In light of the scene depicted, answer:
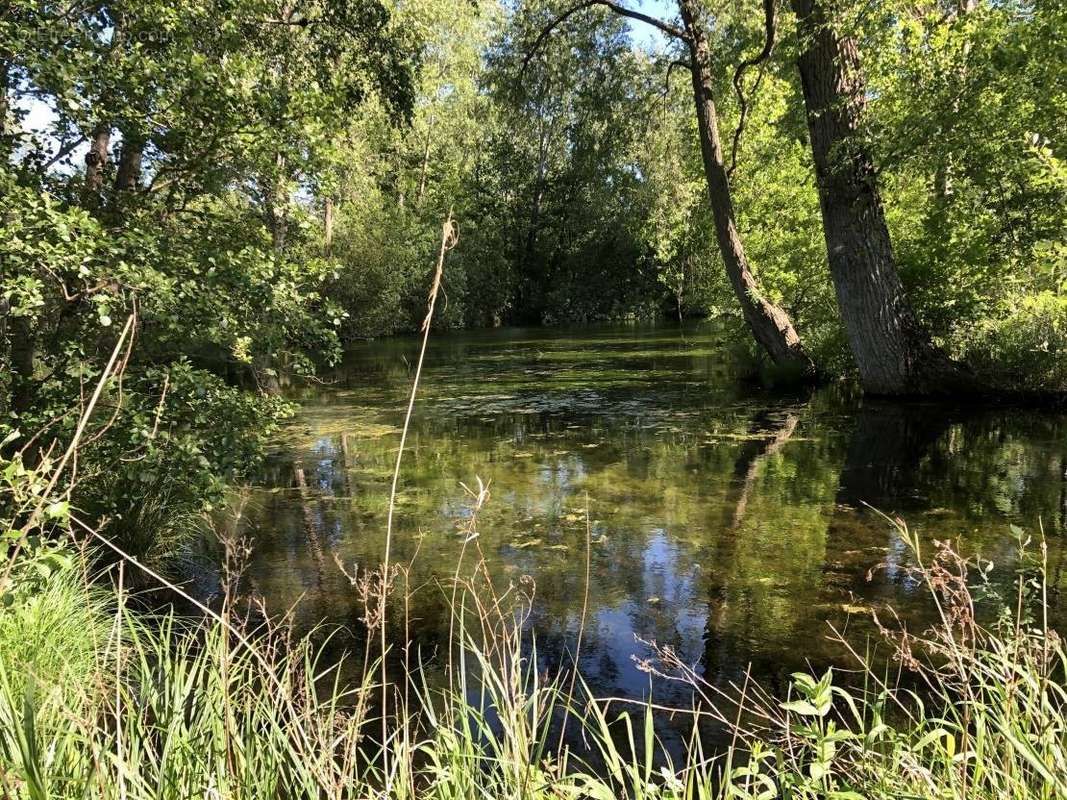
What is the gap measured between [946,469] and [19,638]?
7.79 m

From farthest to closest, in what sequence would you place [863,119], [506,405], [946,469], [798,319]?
[798,319], [506,405], [863,119], [946,469]

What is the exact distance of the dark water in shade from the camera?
14.2 ft

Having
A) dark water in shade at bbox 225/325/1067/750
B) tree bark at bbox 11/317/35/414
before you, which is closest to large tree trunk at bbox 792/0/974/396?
dark water in shade at bbox 225/325/1067/750

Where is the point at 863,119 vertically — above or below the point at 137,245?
above

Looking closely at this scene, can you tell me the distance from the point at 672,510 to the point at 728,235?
8859 mm

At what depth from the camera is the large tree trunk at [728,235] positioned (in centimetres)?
1355

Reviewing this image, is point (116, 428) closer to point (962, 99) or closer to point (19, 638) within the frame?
point (19, 638)

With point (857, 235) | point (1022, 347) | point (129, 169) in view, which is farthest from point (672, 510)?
point (1022, 347)

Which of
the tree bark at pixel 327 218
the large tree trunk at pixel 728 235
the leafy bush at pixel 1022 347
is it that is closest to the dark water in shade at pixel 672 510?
the leafy bush at pixel 1022 347

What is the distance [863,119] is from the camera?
952 centimetres

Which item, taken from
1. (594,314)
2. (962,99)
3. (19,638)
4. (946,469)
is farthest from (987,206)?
(594,314)

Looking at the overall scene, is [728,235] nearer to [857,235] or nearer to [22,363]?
[857,235]

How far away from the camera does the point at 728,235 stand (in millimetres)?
13906

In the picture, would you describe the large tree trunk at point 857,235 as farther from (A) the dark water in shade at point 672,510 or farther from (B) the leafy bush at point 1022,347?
(A) the dark water in shade at point 672,510
